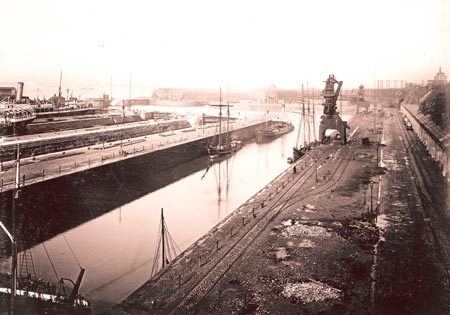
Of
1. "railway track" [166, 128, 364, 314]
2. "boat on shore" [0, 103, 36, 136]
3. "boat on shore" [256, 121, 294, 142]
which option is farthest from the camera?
"boat on shore" [256, 121, 294, 142]

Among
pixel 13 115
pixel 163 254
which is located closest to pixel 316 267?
pixel 163 254

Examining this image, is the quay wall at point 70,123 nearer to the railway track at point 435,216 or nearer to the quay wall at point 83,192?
the quay wall at point 83,192

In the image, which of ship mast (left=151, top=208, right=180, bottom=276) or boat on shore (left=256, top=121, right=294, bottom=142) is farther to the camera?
boat on shore (left=256, top=121, right=294, bottom=142)

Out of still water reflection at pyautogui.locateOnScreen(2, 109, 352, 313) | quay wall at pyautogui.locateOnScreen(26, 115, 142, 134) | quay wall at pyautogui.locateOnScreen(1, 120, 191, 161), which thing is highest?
quay wall at pyautogui.locateOnScreen(26, 115, 142, 134)

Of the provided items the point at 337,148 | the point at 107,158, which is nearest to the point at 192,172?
the point at 107,158

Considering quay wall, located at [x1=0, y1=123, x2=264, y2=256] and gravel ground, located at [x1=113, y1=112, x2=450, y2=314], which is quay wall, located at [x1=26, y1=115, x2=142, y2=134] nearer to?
quay wall, located at [x1=0, y1=123, x2=264, y2=256]

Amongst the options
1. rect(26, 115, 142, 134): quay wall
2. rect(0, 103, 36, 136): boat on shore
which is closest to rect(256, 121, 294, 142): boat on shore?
rect(26, 115, 142, 134): quay wall

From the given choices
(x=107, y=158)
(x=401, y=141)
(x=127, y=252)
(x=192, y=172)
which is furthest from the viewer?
A: (x=401, y=141)

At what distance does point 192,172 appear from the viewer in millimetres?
41438

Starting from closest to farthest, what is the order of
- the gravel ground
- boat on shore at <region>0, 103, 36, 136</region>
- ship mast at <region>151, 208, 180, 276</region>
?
the gravel ground → ship mast at <region>151, 208, 180, 276</region> → boat on shore at <region>0, 103, 36, 136</region>

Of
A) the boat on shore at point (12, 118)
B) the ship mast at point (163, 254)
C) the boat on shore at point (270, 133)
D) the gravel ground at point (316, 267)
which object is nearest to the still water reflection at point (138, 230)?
the ship mast at point (163, 254)

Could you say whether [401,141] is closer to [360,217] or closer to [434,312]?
[360,217]

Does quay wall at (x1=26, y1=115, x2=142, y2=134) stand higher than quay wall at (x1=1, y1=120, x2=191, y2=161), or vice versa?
quay wall at (x1=26, y1=115, x2=142, y2=134)

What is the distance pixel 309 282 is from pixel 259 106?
130557 mm
